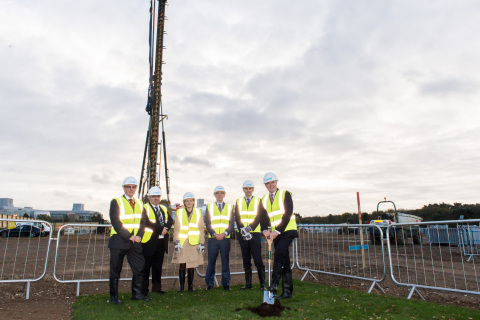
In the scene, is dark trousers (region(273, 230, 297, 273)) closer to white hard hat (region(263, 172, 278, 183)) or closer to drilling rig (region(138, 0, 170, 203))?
white hard hat (region(263, 172, 278, 183))

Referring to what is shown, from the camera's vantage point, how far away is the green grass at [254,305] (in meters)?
5.20

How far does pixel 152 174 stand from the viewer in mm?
18781

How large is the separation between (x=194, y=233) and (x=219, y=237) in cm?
54

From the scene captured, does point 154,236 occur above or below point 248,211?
below

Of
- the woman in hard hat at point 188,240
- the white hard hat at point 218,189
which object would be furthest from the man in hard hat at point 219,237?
the woman in hard hat at point 188,240

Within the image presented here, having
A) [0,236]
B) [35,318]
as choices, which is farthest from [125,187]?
[0,236]

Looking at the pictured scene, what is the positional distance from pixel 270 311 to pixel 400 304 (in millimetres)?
2184

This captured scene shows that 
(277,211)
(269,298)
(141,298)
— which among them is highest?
(277,211)

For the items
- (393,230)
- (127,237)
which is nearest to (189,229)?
(127,237)

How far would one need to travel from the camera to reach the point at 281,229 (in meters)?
6.52

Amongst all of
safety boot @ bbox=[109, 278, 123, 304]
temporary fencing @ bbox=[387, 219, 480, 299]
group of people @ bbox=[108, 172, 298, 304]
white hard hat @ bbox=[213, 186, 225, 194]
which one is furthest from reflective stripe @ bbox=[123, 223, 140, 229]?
temporary fencing @ bbox=[387, 219, 480, 299]

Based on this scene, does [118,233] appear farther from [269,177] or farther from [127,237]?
[269,177]

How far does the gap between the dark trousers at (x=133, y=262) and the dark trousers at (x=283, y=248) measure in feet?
7.92

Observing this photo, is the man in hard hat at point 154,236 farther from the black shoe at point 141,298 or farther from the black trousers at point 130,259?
the black trousers at point 130,259
